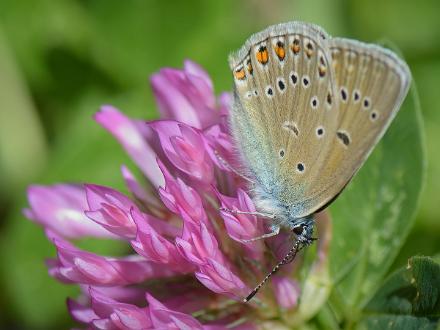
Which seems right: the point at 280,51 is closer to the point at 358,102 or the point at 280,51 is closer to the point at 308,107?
the point at 308,107

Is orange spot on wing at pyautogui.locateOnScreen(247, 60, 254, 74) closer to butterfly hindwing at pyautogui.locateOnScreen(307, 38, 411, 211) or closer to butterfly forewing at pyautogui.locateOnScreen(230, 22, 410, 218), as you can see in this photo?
butterfly forewing at pyautogui.locateOnScreen(230, 22, 410, 218)

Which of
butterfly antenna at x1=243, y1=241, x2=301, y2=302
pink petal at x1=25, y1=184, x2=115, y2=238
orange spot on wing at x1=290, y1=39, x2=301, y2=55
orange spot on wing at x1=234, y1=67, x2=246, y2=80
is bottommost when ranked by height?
butterfly antenna at x1=243, y1=241, x2=301, y2=302

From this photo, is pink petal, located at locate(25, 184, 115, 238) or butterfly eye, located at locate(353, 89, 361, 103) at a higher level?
butterfly eye, located at locate(353, 89, 361, 103)

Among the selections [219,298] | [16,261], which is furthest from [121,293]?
[16,261]

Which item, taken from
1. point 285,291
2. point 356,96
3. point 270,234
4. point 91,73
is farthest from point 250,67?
point 91,73

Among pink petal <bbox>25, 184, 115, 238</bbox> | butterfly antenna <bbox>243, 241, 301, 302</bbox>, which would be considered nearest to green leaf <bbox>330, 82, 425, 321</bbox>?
butterfly antenna <bbox>243, 241, 301, 302</bbox>

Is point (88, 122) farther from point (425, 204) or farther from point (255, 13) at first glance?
point (425, 204)
